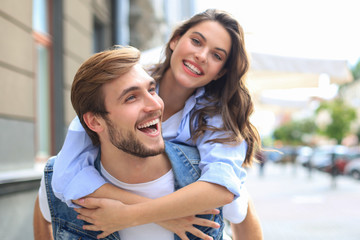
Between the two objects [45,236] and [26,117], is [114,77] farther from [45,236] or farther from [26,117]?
[26,117]

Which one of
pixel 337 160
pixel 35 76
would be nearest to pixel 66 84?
pixel 35 76

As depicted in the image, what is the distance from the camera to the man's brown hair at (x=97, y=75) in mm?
1794

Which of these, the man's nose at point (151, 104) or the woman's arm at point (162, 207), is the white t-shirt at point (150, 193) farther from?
the man's nose at point (151, 104)

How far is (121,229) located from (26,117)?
3.59m

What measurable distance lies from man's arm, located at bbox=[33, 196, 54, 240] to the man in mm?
149

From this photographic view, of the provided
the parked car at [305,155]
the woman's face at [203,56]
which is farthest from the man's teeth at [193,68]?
the parked car at [305,155]

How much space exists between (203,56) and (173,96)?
13.9 inches

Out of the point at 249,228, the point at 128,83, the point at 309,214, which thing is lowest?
the point at 309,214

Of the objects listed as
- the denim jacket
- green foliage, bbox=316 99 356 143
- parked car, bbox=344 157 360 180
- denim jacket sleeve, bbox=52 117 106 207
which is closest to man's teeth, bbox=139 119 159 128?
the denim jacket

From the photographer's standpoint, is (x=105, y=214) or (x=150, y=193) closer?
(x=105, y=214)

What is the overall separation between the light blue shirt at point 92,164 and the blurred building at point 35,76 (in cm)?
145

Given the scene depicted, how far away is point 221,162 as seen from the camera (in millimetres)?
1883

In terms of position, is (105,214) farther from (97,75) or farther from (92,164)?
(97,75)

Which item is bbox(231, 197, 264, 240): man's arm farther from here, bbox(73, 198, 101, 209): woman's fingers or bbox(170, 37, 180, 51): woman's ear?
bbox(170, 37, 180, 51): woman's ear
